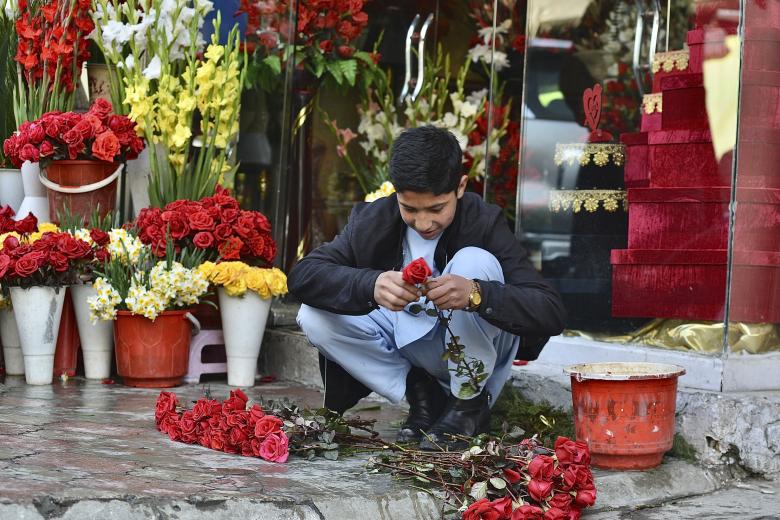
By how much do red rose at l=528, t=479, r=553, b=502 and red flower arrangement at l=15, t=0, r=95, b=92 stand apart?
326 cm

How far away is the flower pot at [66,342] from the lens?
194 inches

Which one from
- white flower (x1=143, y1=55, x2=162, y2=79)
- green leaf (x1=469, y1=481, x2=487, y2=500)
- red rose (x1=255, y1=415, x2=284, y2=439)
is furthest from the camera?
white flower (x1=143, y1=55, x2=162, y2=79)

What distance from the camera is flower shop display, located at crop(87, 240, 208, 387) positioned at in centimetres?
463

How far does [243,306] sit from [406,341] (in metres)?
1.54

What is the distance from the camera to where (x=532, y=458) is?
2988 mm

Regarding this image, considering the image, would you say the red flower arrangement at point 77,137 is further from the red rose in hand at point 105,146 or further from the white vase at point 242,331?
the white vase at point 242,331

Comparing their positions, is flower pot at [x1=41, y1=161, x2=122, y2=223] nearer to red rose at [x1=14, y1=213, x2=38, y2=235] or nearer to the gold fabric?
red rose at [x1=14, y1=213, x2=38, y2=235]

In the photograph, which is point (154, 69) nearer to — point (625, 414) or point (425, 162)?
point (425, 162)

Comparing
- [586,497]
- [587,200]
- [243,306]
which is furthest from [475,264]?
[243,306]

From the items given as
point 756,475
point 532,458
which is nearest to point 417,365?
point 532,458

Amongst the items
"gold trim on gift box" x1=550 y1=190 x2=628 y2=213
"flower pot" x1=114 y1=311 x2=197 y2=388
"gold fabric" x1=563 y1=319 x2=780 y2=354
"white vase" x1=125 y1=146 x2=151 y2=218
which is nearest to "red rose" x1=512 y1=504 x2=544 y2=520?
"gold fabric" x1=563 y1=319 x2=780 y2=354

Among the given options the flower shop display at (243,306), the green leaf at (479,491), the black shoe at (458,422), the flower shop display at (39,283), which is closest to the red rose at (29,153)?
the flower shop display at (39,283)

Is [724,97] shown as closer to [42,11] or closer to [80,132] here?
[80,132]

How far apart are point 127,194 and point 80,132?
91 cm
